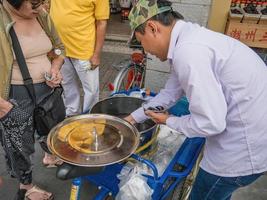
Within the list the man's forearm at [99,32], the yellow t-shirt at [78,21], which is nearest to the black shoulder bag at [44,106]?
the yellow t-shirt at [78,21]

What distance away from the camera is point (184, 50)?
1.43 meters

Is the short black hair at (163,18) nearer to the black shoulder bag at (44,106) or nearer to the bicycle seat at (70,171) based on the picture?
the bicycle seat at (70,171)

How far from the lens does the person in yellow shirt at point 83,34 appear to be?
9.60 ft

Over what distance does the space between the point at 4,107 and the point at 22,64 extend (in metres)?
0.34

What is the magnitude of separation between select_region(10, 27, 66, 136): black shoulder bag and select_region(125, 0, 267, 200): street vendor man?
3.26 ft

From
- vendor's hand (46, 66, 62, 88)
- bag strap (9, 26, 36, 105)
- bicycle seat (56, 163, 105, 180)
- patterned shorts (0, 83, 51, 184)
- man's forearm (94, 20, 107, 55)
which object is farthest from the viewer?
man's forearm (94, 20, 107, 55)

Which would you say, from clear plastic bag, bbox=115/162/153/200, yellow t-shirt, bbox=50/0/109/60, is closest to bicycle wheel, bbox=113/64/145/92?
yellow t-shirt, bbox=50/0/109/60

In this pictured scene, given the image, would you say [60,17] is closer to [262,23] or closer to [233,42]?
[233,42]

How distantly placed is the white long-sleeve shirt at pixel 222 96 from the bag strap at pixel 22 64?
1.12 m

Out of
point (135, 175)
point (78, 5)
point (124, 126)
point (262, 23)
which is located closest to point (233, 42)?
point (124, 126)

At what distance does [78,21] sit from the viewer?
296 cm

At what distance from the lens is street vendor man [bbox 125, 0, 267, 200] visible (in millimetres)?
1438

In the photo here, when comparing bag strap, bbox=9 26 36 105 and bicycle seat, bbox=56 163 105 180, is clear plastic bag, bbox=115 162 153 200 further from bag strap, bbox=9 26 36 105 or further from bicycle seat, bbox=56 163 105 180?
bag strap, bbox=9 26 36 105

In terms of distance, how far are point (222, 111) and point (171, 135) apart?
4.08 feet
